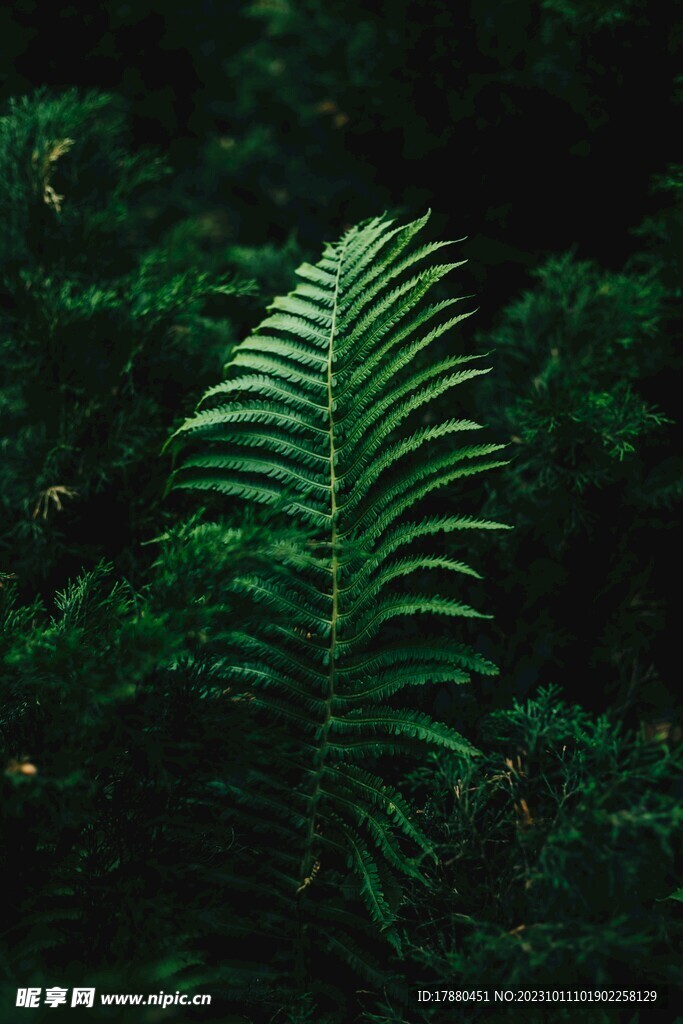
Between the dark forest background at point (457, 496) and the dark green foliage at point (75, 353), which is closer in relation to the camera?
the dark forest background at point (457, 496)

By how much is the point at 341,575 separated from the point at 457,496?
416 mm

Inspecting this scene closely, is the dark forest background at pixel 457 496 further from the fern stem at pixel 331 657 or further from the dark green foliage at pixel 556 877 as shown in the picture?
the fern stem at pixel 331 657

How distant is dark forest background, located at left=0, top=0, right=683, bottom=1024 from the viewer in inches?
40.0

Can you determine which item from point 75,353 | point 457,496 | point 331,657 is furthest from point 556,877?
point 75,353

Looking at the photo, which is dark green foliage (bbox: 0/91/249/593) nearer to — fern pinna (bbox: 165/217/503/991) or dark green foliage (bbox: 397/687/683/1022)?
fern pinna (bbox: 165/217/503/991)

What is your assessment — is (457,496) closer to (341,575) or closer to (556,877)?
(341,575)

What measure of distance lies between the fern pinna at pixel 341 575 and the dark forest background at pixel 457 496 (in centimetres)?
12

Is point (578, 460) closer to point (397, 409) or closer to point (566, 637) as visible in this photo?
point (566, 637)

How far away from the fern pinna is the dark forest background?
0.12 metres

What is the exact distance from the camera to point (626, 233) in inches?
85.0

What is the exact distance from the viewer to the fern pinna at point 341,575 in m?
1.20

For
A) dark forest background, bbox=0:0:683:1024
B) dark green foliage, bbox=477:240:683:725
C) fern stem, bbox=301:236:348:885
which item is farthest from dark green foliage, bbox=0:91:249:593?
dark green foliage, bbox=477:240:683:725

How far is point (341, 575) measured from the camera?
51.1 inches

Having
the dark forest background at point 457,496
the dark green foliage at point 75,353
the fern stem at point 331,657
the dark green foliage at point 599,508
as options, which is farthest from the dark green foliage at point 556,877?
the dark green foliage at point 75,353
